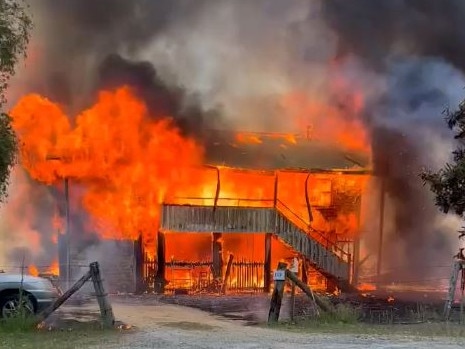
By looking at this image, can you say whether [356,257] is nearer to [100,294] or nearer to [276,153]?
[276,153]

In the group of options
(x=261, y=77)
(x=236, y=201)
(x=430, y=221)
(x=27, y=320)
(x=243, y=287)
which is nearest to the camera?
(x=27, y=320)

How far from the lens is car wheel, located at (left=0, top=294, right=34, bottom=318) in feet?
39.8

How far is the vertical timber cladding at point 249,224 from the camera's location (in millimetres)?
22594

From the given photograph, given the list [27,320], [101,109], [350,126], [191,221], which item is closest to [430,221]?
[350,126]

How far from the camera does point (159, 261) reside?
22.7 meters

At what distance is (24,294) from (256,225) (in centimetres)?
1154

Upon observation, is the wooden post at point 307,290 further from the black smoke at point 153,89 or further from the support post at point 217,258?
the black smoke at point 153,89

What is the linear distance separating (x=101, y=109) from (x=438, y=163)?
46.8 feet

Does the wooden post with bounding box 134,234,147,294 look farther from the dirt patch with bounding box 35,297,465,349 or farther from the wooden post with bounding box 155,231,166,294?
the dirt patch with bounding box 35,297,465,349

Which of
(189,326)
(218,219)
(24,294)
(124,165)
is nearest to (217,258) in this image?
(218,219)

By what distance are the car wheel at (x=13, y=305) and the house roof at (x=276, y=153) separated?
36.7 ft

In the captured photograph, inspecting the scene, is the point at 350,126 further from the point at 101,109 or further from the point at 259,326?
the point at 259,326

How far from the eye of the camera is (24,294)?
1269 cm

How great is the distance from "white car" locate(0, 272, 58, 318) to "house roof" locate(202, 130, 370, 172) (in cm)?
1087
